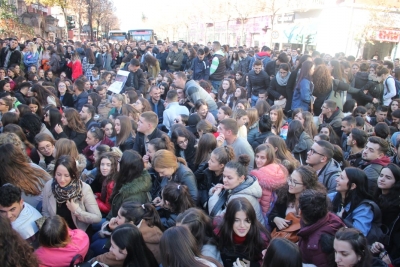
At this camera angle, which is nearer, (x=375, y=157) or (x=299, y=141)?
(x=375, y=157)

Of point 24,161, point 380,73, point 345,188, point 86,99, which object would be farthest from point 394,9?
point 24,161

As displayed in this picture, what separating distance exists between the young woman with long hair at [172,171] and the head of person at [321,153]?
1470 mm

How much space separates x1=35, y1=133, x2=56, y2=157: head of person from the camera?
464 cm

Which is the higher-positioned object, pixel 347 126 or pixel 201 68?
pixel 201 68

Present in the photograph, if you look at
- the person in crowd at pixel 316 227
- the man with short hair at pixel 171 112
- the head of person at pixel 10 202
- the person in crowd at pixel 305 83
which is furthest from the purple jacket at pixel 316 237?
the person in crowd at pixel 305 83

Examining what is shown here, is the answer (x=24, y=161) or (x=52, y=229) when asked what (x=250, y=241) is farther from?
(x=24, y=161)

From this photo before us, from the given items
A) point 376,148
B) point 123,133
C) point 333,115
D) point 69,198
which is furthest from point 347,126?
point 69,198

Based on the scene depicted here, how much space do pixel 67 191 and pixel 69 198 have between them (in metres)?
0.08

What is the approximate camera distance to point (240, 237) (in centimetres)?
293

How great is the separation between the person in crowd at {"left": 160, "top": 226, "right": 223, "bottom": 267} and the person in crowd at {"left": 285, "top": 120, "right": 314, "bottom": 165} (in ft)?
9.57

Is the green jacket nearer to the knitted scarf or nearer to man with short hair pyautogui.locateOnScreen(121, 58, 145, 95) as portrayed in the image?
the knitted scarf

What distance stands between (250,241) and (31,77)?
28.7 feet

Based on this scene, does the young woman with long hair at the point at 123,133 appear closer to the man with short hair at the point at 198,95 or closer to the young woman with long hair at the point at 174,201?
the man with short hair at the point at 198,95

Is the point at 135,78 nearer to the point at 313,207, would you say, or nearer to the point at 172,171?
the point at 172,171
